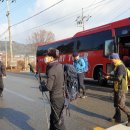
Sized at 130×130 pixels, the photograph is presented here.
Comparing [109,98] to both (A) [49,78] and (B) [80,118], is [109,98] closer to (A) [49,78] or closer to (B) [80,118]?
(B) [80,118]

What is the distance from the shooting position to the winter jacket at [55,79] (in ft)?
19.3

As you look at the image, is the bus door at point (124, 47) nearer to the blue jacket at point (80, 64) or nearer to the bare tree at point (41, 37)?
the blue jacket at point (80, 64)

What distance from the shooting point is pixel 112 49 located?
52.0 feet

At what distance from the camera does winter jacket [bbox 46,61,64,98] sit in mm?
5871

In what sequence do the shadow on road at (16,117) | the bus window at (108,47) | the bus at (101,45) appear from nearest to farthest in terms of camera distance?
the shadow on road at (16,117), the bus at (101,45), the bus window at (108,47)

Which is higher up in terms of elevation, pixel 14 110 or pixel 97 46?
pixel 97 46

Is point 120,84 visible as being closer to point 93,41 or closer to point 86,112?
point 86,112

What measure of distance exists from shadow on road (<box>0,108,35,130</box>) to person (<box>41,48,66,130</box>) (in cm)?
174

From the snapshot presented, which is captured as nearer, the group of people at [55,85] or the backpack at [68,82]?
the group of people at [55,85]

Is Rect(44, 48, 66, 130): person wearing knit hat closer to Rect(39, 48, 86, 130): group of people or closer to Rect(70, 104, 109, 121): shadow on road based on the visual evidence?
Rect(39, 48, 86, 130): group of people

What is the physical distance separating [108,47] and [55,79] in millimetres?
10537

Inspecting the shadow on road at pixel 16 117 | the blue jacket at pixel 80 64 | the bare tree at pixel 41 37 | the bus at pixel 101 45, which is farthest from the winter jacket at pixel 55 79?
the bare tree at pixel 41 37

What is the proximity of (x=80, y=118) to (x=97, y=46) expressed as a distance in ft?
30.6

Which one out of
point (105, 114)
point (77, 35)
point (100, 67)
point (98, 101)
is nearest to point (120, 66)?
point (105, 114)
